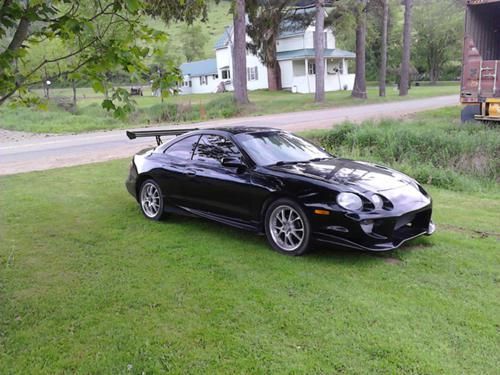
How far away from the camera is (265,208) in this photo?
5500mm

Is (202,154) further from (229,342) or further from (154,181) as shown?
(229,342)

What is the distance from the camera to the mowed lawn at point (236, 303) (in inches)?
132

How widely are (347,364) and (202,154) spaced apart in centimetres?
376

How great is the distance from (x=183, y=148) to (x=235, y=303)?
10.1 feet

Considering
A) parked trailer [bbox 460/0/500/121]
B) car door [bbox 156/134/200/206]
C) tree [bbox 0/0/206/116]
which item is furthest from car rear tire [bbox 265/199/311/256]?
parked trailer [bbox 460/0/500/121]

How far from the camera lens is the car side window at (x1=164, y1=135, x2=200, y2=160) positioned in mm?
Answer: 6590

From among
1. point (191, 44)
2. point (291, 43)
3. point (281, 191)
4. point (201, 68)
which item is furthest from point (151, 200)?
point (191, 44)

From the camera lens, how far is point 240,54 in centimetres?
2748

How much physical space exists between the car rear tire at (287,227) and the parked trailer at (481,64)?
32.9 ft

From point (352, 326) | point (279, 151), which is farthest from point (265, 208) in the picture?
point (352, 326)

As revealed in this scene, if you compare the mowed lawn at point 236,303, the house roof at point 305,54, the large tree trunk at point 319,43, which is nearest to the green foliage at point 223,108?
the large tree trunk at point 319,43

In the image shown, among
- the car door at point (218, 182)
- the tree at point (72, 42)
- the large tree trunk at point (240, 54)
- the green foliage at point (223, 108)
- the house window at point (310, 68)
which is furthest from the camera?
the house window at point (310, 68)

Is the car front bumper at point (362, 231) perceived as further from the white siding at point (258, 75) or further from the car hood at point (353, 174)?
the white siding at point (258, 75)

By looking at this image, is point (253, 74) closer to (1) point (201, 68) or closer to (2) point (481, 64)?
(1) point (201, 68)
